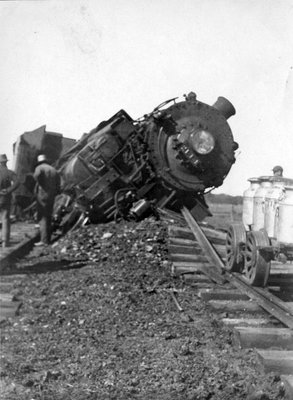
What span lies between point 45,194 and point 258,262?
573 centimetres

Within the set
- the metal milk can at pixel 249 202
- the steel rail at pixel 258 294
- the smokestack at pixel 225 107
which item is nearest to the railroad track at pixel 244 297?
the steel rail at pixel 258 294

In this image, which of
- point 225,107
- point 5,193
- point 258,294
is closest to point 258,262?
point 258,294

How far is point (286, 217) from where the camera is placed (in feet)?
20.0

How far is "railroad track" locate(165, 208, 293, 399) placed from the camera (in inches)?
131

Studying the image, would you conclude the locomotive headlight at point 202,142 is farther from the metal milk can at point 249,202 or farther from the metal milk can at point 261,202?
the metal milk can at point 261,202

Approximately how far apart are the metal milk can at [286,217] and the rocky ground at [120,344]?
1.57 meters

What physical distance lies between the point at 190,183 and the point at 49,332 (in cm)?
617

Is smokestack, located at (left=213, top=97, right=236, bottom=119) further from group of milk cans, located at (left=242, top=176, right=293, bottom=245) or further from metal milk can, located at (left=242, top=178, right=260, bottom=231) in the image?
group of milk cans, located at (left=242, top=176, right=293, bottom=245)

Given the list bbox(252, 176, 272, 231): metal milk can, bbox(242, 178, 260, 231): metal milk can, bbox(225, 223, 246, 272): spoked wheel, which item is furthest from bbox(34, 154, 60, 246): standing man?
bbox(225, 223, 246, 272): spoked wheel

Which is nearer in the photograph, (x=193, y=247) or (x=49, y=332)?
(x=49, y=332)

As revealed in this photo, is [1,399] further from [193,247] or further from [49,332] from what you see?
[193,247]

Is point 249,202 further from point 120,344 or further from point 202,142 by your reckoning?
point 120,344

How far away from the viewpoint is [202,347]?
350 cm

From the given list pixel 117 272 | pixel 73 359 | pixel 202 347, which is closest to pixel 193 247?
pixel 117 272
